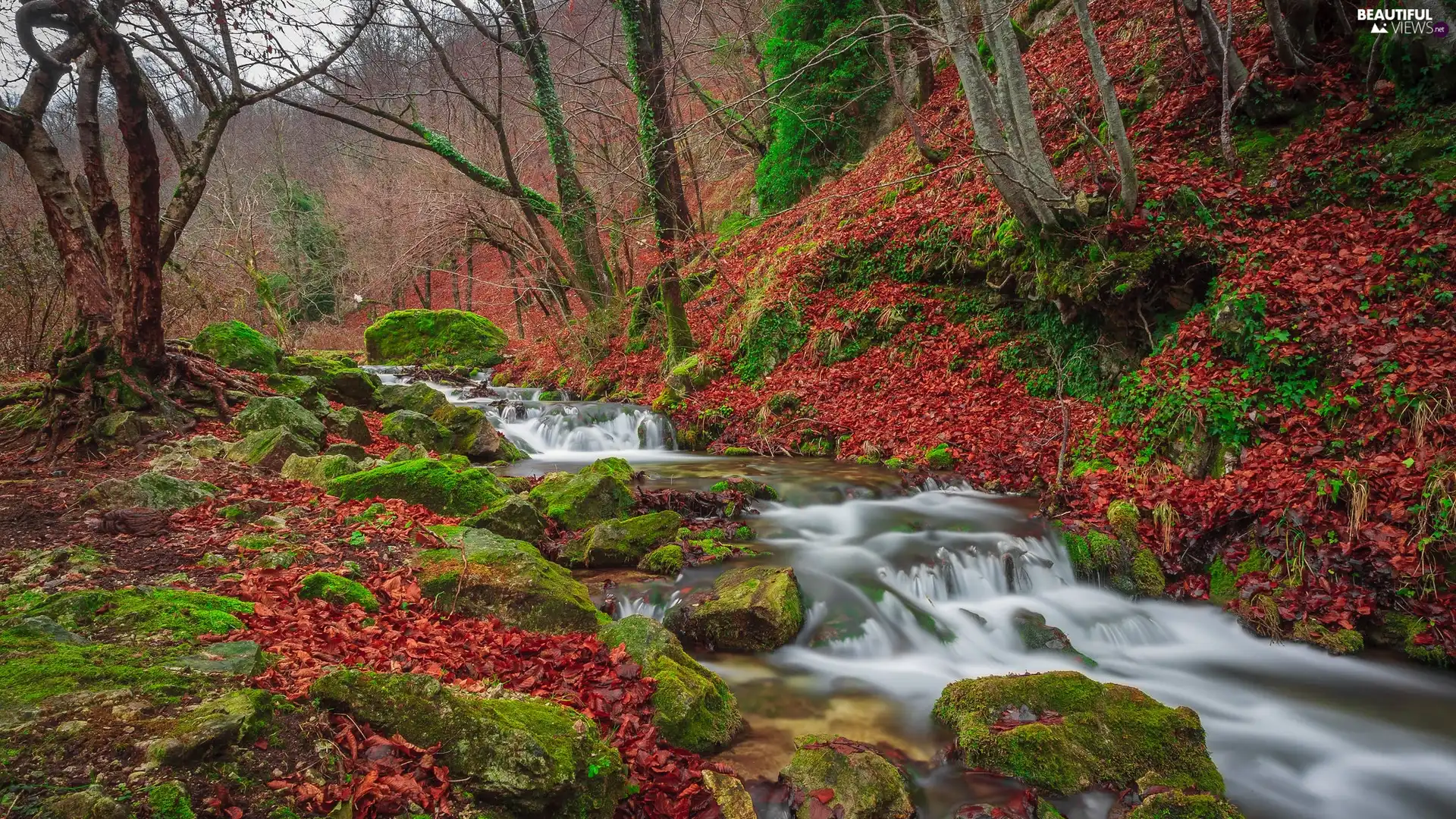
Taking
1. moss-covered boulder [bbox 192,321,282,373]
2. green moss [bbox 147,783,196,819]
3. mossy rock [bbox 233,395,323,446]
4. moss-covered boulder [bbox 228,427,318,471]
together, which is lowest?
green moss [bbox 147,783,196,819]

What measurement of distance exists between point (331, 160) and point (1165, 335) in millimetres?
A: 38687

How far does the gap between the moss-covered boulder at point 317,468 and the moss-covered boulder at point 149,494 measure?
939 mm

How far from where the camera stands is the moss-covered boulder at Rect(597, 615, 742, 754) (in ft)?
11.6

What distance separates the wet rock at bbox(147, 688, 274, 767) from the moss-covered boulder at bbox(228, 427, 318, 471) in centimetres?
515

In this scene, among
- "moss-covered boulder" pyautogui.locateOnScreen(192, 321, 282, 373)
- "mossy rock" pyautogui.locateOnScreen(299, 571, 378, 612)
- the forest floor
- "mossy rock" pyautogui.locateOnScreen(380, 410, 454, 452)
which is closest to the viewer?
"mossy rock" pyautogui.locateOnScreen(299, 571, 378, 612)

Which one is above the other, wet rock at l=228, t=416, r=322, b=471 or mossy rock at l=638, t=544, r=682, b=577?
wet rock at l=228, t=416, r=322, b=471

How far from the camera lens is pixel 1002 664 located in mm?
5090

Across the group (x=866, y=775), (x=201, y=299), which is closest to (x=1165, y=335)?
(x=866, y=775)

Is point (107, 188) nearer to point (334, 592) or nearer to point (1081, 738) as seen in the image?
point (334, 592)

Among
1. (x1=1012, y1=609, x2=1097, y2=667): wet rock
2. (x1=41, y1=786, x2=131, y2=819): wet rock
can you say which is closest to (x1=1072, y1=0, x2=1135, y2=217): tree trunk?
(x1=1012, y1=609, x2=1097, y2=667): wet rock

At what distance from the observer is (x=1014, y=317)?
370 inches

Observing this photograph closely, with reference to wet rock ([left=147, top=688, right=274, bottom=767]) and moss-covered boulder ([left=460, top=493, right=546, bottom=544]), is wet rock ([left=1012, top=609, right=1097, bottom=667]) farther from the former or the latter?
wet rock ([left=147, top=688, right=274, bottom=767])

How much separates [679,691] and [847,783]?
991mm

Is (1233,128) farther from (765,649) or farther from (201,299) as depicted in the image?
(201,299)
